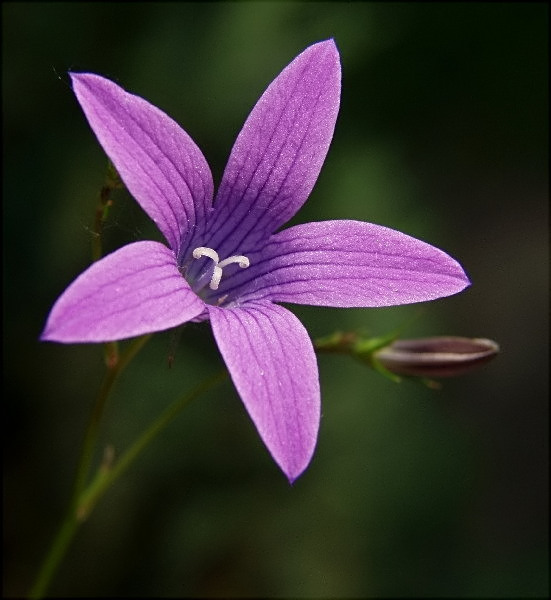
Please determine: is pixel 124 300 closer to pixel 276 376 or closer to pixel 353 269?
pixel 276 376

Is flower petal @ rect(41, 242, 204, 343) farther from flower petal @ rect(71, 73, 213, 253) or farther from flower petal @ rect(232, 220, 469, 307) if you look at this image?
flower petal @ rect(232, 220, 469, 307)

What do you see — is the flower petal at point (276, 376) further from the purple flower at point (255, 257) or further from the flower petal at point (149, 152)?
the flower petal at point (149, 152)

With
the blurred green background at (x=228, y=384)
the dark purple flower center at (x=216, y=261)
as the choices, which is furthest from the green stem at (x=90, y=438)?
the blurred green background at (x=228, y=384)

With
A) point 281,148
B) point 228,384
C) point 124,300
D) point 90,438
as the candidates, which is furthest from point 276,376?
point 228,384

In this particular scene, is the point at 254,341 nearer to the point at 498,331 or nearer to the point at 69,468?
the point at 69,468

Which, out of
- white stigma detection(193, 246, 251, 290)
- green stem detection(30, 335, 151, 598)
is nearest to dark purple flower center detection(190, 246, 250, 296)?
white stigma detection(193, 246, 251, 290)
